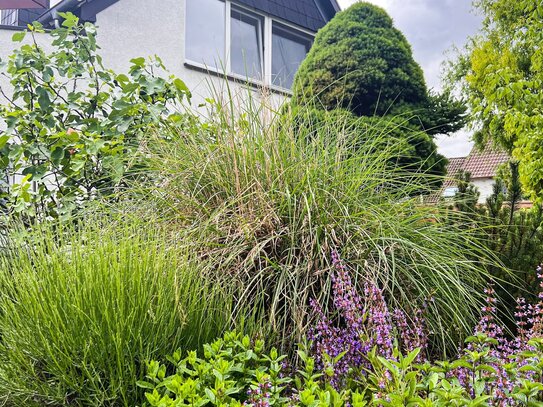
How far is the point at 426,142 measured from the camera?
456 cm

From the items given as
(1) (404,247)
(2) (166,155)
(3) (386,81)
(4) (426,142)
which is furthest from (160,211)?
(3) (386,81)

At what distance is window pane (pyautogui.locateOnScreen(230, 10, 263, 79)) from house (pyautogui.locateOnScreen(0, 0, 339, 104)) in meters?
0.02

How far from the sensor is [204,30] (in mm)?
8000

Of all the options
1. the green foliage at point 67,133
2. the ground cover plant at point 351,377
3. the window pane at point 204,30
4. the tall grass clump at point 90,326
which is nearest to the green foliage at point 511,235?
the ground cover plant at point 351,377

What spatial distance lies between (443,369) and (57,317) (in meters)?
1.19

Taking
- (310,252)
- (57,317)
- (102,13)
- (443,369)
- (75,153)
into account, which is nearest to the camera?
(443,369)

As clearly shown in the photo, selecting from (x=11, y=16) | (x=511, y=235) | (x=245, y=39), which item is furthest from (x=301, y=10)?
(x=511, y=235)

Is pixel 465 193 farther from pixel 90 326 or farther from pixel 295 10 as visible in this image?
pixel 295 10

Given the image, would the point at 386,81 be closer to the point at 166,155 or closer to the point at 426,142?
the point at 426,142

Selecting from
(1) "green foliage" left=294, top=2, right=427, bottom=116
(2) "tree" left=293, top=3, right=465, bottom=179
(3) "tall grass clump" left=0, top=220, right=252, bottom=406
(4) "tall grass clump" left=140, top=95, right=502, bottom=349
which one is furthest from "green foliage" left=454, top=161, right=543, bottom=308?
(1) "green foliage" left=294, top=2, right=427, bottom=116

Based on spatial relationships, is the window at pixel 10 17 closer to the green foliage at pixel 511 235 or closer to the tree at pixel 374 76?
the tree at pixel 374 76

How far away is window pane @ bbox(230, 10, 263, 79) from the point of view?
821 cm

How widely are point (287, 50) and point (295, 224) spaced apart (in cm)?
772

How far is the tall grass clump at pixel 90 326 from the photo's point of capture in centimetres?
146
